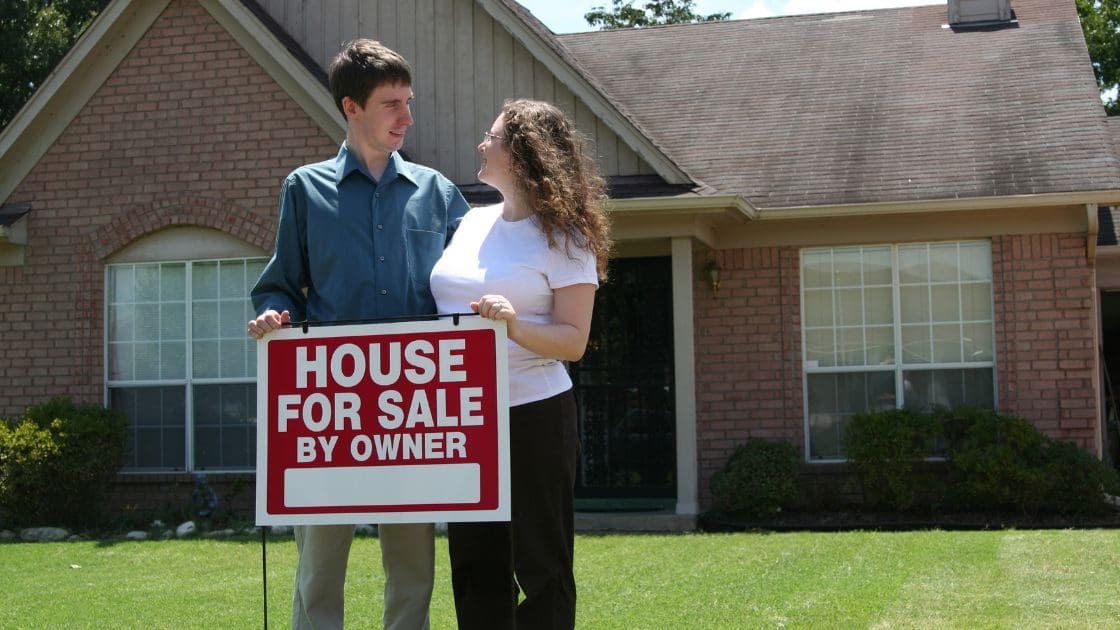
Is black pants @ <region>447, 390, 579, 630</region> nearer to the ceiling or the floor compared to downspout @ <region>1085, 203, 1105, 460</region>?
nearer to the floor

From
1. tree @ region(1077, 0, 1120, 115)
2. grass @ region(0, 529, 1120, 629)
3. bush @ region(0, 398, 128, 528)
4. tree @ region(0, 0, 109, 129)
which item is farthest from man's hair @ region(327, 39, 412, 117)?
tree @ region(1077, 0, 1120, 115)

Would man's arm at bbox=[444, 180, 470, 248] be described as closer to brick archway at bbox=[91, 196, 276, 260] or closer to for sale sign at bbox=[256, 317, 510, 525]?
for sale sign at bbox=[256, 317, 510, 525]

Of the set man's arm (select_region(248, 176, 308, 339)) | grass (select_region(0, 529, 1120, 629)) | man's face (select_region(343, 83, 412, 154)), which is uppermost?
man's face (select_region(343, 83, 412, 154))

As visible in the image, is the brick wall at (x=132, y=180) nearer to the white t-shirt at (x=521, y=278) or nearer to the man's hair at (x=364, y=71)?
the man's hair at (x=364, y=71)

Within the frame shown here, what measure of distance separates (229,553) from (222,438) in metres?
2.84

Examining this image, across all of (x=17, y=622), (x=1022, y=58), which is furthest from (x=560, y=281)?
(x=1022, y=58)

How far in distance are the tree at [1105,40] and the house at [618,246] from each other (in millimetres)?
15982

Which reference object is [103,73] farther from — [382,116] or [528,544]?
[528,544]

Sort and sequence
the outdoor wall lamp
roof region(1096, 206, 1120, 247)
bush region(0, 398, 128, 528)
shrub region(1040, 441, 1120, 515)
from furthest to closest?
roof region(1096, 206, 1120, 247) < the outdoor wall lamp < bush region(0, 398, 128, 528) < shrub region(1040, 441, 1120, 515)

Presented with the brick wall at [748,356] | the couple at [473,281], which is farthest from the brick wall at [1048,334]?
the couple at [473,281]

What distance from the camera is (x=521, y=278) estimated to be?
12.0ft

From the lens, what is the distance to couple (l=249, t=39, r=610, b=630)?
3.63 m

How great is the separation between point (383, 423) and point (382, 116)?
0.92 meters

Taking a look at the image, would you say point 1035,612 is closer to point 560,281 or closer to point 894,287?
point 560,281
